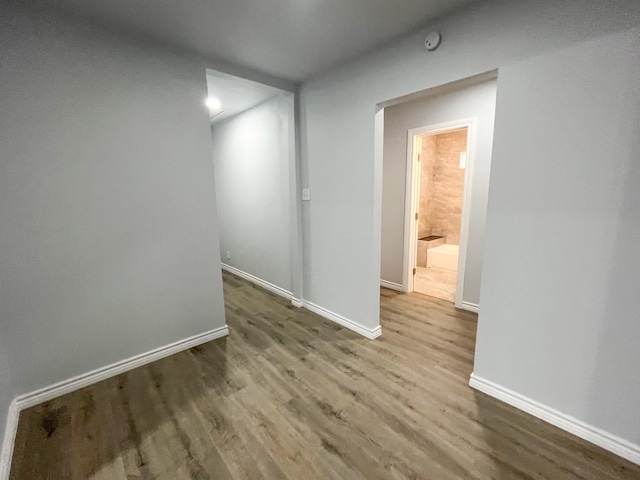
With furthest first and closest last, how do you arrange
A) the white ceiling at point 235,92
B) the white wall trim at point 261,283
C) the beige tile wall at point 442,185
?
the beige tile wall at point 442,185, the white wall trim at point 261,283, the white ceiling at point 235,92

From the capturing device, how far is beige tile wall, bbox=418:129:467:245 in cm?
539

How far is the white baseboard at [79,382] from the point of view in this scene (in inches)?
59.1

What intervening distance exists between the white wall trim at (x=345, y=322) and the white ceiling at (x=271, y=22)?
8.01ft

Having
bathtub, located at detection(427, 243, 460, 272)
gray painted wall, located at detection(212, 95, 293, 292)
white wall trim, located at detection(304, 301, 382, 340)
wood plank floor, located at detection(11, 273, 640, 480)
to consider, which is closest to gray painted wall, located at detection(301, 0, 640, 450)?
wood plank floor, located at detection(11, 273, 640, 480)

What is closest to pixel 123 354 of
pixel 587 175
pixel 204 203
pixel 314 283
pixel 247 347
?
pixel 247 347

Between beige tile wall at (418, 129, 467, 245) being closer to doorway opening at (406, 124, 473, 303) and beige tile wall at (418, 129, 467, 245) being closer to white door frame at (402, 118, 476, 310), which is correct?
doorway opening at (406, 124, 473, 303)

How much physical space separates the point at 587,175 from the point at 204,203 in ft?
8.56

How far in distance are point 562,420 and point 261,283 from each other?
3.41 m

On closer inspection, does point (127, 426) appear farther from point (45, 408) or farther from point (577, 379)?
point (577, 379)

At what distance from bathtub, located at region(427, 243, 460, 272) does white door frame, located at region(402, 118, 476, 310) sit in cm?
126

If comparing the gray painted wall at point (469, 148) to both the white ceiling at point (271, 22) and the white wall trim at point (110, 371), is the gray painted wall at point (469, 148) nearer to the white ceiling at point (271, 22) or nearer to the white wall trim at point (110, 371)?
the white ceiling at point (271, 22)

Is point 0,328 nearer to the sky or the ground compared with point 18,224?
nearer to the ground

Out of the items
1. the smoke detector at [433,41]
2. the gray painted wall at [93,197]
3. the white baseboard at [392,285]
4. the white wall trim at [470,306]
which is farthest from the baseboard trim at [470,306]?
the gray painted wall at [93,197]

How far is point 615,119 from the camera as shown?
133 centimetres
